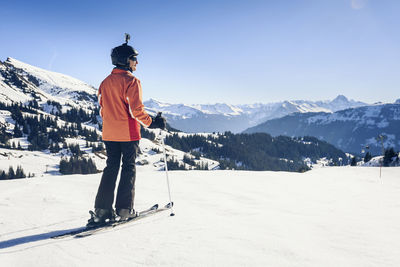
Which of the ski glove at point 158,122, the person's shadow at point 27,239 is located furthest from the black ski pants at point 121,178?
the person's shadow at point 27,239

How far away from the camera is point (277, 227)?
3588 mm

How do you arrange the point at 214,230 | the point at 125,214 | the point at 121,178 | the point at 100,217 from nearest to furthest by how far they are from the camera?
the point at 214,230 → the point at 100,217 → the point at 125,214 → the point at 121,178

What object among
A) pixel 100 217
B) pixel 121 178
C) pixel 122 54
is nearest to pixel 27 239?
pixel 100 217

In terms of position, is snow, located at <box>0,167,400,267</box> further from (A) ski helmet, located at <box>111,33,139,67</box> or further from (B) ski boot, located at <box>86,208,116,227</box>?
(A) ski helmet, located at <box>111,33,139,67</box>

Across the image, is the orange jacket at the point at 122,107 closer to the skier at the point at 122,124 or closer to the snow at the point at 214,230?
the skier at the point at 122,124

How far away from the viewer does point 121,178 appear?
4359mm

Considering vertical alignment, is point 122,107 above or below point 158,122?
above

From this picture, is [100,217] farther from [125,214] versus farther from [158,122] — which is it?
[158,122]

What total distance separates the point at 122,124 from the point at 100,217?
171 cm

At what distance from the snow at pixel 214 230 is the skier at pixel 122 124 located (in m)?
0.63

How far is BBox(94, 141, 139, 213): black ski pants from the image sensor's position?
163 inches

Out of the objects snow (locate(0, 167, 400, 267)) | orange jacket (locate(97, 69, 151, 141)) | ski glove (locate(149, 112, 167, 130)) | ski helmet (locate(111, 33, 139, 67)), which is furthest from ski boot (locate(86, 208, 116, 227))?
ski helmet (locate(111, 33, 139, 67))

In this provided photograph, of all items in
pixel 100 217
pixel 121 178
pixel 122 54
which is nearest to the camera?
pixel 100 217

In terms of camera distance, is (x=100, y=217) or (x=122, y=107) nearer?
(x=100, y=217)
